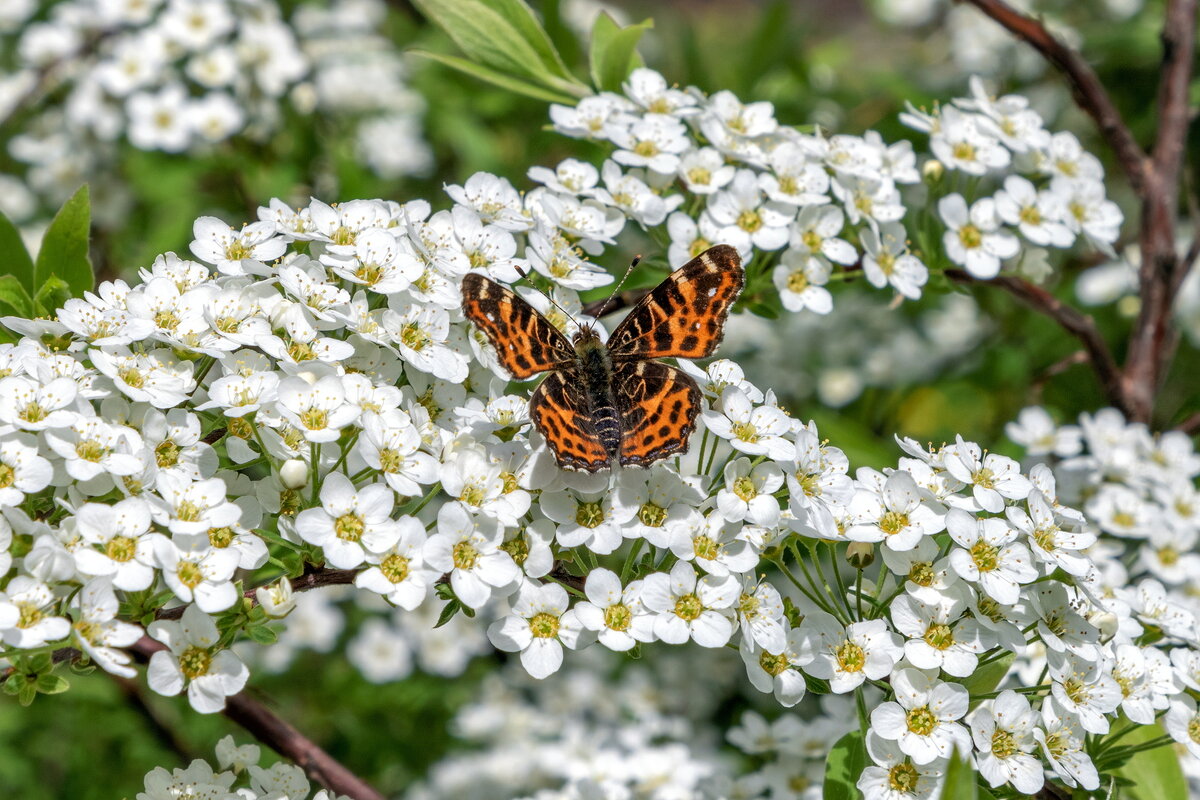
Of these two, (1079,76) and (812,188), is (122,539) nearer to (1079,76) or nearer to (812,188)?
(812,188)

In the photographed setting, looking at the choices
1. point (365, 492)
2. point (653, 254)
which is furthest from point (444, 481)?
point (653, 254)

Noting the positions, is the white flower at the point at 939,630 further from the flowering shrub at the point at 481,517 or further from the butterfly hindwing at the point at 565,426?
the butterfly hindwing at the point at 565,426

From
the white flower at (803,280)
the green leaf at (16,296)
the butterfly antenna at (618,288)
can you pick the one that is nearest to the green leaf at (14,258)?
the green leaf at (16,296)

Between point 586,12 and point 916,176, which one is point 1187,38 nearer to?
point 916,176

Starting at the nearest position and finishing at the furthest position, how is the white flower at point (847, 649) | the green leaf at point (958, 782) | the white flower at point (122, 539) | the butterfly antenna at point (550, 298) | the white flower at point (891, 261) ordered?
the green leaf at point (958, 782)
the white flower at point (122, 539)
the white flower at point (847, 649)
the butterfly antenna at point (550, 298)
the white flower at point (891, 261)

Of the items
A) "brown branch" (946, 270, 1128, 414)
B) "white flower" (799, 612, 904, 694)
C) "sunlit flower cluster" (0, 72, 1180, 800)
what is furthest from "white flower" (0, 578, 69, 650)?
"brown branch" (946, 270, 1128, 414)

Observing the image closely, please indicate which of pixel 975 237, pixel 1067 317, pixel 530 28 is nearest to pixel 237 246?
pixel 530 28
